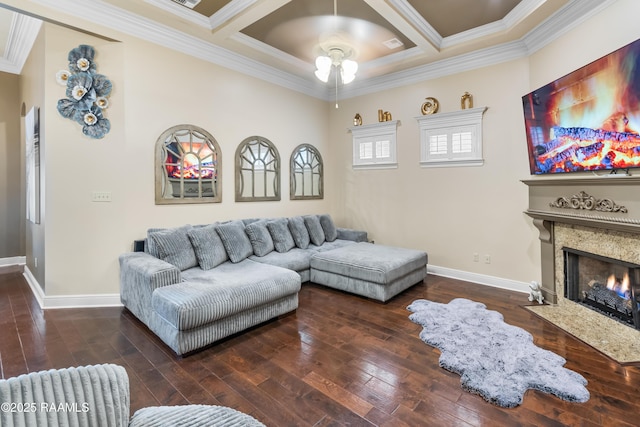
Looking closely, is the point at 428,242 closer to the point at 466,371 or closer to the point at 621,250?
the point at 621,250

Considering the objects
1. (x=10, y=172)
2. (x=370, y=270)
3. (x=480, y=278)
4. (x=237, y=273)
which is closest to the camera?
(x=237, y=273)

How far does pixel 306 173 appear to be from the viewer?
5.53 m

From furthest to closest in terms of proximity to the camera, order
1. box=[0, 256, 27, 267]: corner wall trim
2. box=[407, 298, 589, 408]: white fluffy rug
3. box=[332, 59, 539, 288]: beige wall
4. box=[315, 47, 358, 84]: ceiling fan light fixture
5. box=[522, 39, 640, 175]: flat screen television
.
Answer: box=[0, 256, 27, 267]: corner wall trim → box=[332, 59, 539, 288]: beige wall → box=[315, 47, 358, 84]: ceiling fan light fixture → box=[522, 39, 640, 175]: flat screen television → box=[407, 298, 589, 408]: white fluffy rug

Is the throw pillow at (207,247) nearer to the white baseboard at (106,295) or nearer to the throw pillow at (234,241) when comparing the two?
the throw pillow at (234,241)

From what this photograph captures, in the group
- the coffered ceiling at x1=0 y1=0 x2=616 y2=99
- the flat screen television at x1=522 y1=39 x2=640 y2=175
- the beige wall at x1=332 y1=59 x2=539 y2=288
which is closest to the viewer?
the flat screen television at x1=522 y1=39 x2=640 y2=175

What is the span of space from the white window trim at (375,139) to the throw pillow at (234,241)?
2608mm

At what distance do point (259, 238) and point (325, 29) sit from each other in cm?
276

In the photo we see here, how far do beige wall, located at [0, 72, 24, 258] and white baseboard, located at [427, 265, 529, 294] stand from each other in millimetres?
6700

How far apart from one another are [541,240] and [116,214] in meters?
4.93

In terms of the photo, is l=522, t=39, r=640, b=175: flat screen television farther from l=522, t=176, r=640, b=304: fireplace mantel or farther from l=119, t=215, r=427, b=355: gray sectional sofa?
l=119, t=215, r=427, b=355: gray sectional sofa

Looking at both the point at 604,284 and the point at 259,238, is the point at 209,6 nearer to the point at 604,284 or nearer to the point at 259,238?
the point at 259,238

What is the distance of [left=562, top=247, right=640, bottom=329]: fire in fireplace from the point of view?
105 inches

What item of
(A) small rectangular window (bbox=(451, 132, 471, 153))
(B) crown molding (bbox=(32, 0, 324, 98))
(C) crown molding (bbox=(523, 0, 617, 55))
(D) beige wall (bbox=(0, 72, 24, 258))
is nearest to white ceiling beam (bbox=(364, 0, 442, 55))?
(C) crown molding (bbox=(523, 0, 617, 55))

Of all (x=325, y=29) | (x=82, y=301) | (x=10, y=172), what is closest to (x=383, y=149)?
(x=325, y=29)
